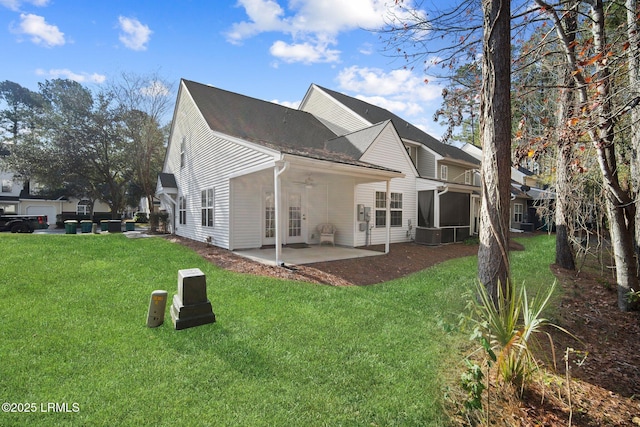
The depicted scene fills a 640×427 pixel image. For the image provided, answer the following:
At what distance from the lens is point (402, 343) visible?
358cm

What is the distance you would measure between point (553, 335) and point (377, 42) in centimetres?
542

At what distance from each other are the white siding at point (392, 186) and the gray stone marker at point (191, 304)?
7.81m

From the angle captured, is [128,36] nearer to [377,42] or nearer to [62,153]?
[377,42]

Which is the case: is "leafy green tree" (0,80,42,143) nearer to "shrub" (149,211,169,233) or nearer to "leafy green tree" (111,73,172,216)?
"leafy green tree" (111,73,172,216)

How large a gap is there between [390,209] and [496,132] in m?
8.57

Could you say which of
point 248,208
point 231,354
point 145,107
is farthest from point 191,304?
point 145,107

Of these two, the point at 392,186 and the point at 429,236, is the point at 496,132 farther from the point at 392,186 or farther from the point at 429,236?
the point at 429,236

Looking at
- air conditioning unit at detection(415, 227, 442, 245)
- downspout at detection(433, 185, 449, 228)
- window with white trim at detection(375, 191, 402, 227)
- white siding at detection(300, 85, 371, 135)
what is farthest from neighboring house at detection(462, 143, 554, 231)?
window with white trim at detection(375, 191, 402, 227)

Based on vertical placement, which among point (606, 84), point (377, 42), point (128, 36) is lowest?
point (606, 84)

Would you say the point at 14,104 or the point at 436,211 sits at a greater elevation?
the point at 14,104

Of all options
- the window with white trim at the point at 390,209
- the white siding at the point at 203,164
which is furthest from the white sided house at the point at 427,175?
the white siding at the point at 203,164

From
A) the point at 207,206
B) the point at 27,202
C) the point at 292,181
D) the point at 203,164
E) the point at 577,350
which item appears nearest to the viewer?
the point at 577,350

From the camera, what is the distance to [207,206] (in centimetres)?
1134

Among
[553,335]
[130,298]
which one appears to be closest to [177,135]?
[130,298]
